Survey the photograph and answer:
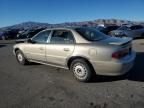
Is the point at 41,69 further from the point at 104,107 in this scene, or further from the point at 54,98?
the point at 104,107

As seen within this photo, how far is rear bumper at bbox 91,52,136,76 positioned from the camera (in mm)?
5031

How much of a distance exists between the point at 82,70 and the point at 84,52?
0.55 meters

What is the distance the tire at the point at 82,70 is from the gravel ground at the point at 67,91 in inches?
6.8

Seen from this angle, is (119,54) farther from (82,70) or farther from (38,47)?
(38,47)

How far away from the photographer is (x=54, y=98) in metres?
4.66

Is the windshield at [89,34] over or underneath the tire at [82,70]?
over

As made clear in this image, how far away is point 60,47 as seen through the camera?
5.96 metres

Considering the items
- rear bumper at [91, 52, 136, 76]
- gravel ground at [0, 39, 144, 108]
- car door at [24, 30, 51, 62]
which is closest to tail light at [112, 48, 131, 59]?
rear bumper at [91, 52, 136, 76]

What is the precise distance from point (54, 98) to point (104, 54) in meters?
1.66

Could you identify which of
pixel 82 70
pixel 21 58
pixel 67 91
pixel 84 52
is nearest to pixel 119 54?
pixel 84 52

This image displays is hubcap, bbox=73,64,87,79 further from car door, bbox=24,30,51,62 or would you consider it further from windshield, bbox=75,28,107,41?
car door, bbox=24,30,51,62

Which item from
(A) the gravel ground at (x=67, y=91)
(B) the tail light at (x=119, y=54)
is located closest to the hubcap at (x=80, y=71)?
(A) the gravel ground at (x=67, y=91)

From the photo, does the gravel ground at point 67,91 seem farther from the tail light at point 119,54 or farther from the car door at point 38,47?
the tail light at point 119,54

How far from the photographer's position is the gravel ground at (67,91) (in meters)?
4.29
